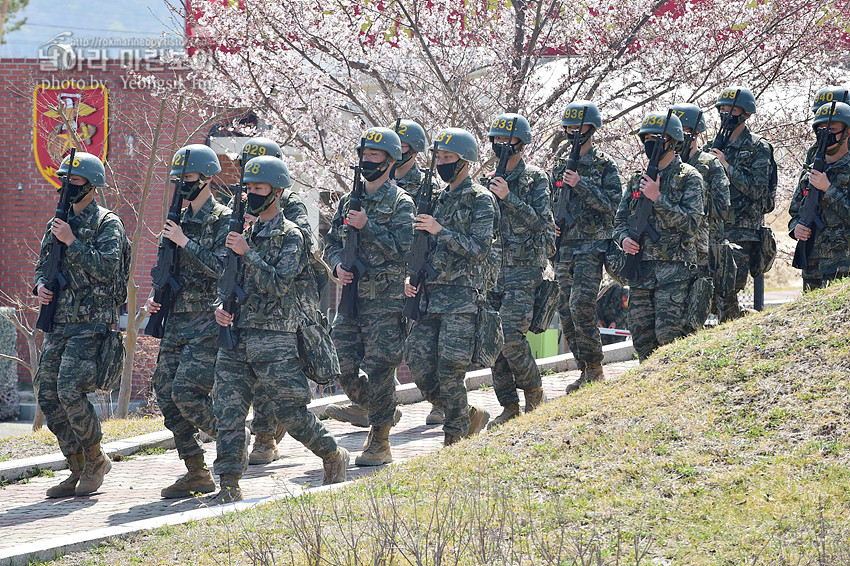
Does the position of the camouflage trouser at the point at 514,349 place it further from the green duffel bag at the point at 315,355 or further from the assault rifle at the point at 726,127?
the assault rifle at the point at 726,127

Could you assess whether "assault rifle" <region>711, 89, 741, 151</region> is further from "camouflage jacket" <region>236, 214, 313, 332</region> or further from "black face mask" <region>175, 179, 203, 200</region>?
"black face mask" <region>175, 179, 203, 200</region>

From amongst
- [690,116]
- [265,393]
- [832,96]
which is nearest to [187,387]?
[265,393]

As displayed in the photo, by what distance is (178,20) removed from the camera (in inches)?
607

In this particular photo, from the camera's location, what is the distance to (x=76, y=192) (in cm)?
831

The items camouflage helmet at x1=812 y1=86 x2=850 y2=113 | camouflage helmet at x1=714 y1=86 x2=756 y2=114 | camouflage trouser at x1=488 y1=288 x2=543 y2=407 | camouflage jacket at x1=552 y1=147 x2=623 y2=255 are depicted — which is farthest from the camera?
camouflage helmet at x1=714 y1=86 x2=756 y2=114

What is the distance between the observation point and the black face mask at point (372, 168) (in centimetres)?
839

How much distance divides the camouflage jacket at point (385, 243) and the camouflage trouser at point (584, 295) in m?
2.17

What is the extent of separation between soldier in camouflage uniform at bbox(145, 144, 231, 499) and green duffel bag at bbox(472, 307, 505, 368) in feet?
6.29

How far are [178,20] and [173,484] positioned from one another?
9126 mm

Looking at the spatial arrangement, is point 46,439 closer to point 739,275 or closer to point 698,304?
point 698,304

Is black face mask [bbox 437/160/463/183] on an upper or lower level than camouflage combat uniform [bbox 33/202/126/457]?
upper

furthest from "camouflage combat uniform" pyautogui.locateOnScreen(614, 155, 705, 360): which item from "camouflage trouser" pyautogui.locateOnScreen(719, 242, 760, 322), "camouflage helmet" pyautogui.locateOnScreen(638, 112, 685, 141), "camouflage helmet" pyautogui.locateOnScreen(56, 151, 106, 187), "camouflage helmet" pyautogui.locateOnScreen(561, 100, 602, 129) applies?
"camouflage helmet" pyautogui.locateOnScreen(56, 151, 106, 187)

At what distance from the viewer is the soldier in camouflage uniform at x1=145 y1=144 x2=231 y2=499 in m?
7.78

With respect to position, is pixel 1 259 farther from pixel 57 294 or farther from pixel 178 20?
pixel 57 294
